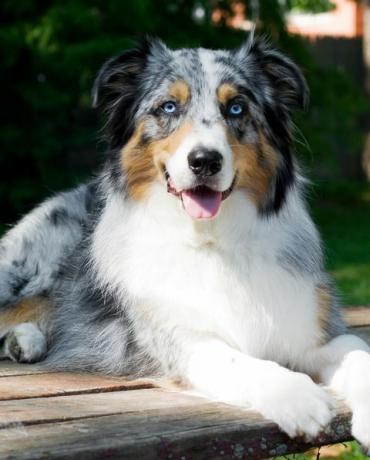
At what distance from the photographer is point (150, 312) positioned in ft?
11.6

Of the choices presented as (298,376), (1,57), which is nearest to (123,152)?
(298,376)

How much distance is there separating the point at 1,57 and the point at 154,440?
28.9ft

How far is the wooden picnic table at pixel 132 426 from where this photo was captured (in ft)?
8.32

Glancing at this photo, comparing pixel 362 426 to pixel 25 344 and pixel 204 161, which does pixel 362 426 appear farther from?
pixel 25 344

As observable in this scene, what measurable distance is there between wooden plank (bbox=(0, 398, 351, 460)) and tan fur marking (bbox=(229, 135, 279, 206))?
3.07 ft

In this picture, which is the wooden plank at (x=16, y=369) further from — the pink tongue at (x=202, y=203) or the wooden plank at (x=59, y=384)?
the pink tongue at (x=202, y=203)

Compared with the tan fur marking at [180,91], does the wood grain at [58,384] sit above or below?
below

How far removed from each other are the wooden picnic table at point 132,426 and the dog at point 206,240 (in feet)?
0.59

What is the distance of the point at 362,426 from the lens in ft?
9.71

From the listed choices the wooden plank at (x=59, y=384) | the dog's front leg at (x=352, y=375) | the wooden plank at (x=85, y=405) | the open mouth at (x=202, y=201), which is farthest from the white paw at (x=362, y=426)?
the open mouth at (x=202, y=201)

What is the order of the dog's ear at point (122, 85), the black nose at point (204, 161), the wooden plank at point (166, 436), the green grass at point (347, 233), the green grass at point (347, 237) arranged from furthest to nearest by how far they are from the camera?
the green grass at point (347, 233) < the green grass at point (347, 237) < the dog's ear at point (122, 85) < the black nose at point (204, 161) < the wooden plank at point (166, 436)

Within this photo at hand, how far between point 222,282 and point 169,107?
72 cm

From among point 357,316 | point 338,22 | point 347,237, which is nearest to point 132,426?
point 357,316

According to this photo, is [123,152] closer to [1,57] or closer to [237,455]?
[237,455]
